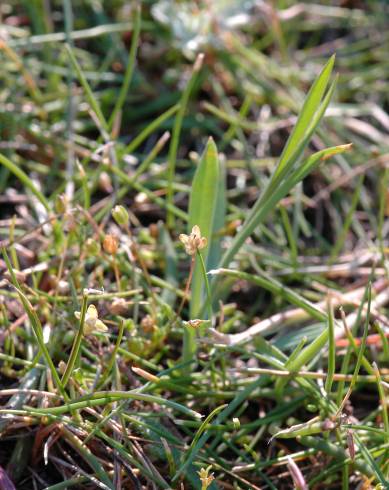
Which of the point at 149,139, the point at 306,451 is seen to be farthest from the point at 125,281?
the point at 149,139

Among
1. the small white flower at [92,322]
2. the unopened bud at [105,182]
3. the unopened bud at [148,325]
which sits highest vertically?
the unopened bud at [105,182]

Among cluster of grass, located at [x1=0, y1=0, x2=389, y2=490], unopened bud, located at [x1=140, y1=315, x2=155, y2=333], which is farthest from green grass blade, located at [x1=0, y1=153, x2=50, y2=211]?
unopened bud, located at [x1=140, y1=315, x2=155, y2=333]

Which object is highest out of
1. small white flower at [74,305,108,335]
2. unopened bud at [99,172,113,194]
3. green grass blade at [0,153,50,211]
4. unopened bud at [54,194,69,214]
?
green grass blade at [0,153,50,211]

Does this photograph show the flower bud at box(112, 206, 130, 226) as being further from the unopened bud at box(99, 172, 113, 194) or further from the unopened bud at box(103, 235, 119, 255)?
the unopened bud at box(99, 172, 113, 194)

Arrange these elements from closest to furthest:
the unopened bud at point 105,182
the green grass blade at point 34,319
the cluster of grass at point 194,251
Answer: the green grass blade at point 34,319
the cluster of grass at point 194,251
the unopened bud at point 105,182

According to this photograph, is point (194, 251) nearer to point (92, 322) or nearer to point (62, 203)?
point (92, 322)

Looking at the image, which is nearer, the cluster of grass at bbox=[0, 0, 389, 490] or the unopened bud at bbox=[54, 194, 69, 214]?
the cluster of grass at bbox=[0, 0, 389, 490]

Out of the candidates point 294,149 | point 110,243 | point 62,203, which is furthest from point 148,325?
point 294,149

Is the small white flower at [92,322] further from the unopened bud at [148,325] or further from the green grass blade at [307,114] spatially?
the green grass blade at [307,114]

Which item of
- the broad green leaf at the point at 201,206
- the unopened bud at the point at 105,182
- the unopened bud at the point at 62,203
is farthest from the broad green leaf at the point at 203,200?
the unopened bud at the point at 105,182

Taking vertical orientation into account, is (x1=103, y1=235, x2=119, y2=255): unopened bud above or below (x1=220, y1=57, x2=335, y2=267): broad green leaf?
below
